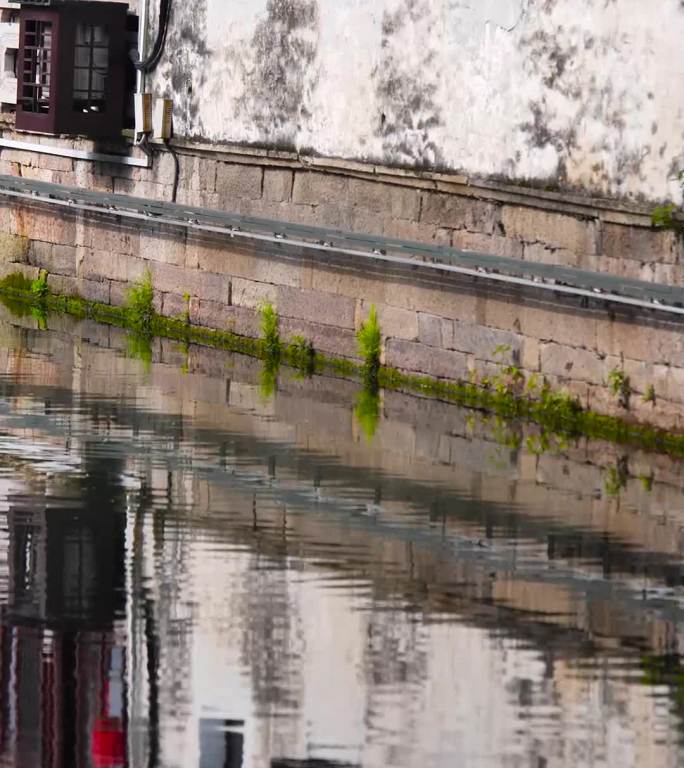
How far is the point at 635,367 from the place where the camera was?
14.9 m

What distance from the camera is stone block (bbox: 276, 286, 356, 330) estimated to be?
58.7ft

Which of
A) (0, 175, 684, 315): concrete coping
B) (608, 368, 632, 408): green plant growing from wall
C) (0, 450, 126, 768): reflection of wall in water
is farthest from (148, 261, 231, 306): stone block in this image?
(0, 450, 126, 768): reflection of wall in water

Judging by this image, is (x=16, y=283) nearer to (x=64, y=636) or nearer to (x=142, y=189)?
(x=142, y=189)

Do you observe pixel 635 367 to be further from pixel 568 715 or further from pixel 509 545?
pixel 568 715

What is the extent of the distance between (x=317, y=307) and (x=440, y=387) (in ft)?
5.94

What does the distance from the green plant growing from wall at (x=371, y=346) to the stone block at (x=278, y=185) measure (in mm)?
1630

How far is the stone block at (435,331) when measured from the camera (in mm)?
16703

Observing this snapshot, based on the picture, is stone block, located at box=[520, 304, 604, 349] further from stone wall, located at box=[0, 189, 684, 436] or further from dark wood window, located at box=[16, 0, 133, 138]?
dark wood window, located at box=[16, 0, 133, 138]

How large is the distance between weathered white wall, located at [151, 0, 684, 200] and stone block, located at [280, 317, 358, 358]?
4.49 feet

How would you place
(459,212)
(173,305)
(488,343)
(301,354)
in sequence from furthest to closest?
1. (173,305)
2. (301,354)
3. (459,212)
4. (488,343)

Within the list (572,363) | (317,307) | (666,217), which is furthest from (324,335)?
(666,217)

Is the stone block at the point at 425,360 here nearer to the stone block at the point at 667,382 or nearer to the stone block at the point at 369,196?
the stone block at the point at 369,196

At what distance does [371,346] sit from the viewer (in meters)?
17.5

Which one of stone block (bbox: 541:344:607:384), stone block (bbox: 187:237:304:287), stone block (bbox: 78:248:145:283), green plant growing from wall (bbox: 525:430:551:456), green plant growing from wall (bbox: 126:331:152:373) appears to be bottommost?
green plant growing from wall (bbox: 525:430:551:456)
